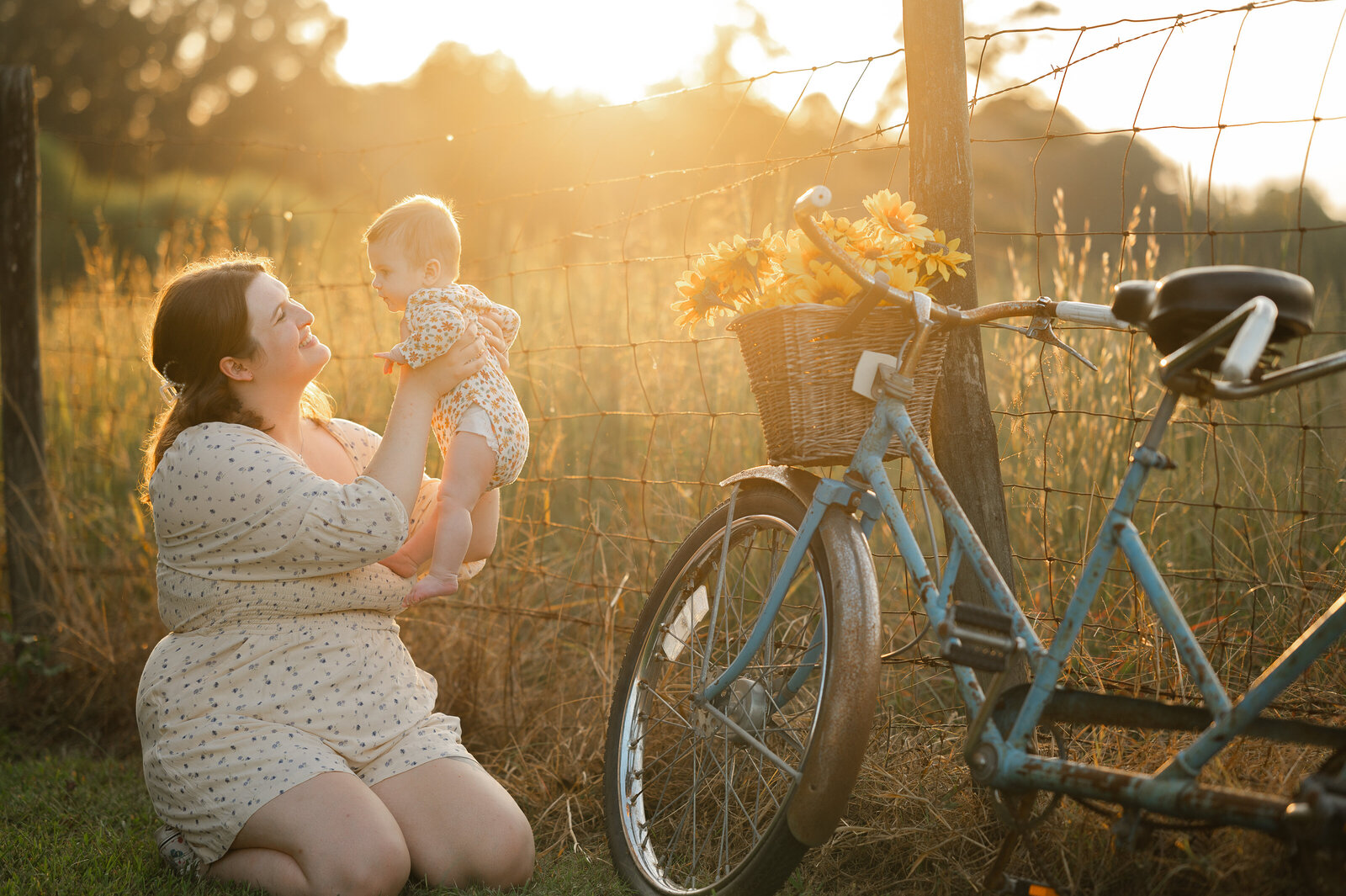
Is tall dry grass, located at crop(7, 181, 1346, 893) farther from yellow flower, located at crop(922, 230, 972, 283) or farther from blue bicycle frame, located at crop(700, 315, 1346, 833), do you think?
yellow flower, located at crop(922, 230, 972, 283)

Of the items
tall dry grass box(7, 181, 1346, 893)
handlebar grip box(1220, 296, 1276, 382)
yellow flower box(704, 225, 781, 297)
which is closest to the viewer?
handlebar grip box(1220, 296, 1276, 382)

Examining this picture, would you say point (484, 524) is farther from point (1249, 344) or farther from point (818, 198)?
point (1249, 344)

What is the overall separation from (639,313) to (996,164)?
772 cm

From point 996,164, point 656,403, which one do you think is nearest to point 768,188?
point 656,403

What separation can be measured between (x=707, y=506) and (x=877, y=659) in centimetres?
164

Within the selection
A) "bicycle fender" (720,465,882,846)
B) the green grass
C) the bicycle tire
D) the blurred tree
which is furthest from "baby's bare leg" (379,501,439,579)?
the blurred tree

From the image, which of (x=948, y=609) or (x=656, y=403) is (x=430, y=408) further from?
(x=656, y=403)

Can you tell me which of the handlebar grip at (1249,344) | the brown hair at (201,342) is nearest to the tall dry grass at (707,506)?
the handlebar grip at (1249,344)

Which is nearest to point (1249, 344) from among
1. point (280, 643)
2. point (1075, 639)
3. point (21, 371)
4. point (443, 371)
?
point (1075, 639)

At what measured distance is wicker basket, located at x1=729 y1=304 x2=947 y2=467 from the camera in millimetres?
2000

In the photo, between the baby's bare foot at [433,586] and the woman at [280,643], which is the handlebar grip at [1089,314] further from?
the baby's bare foot at [433,586]

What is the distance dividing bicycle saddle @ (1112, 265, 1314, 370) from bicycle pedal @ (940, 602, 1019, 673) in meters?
0.54

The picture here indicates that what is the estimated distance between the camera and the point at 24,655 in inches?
147

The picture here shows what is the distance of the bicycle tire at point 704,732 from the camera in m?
2.20
